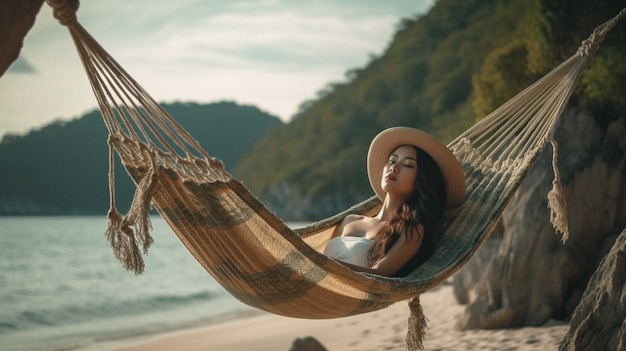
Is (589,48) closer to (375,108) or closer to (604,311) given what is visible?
(604,311)

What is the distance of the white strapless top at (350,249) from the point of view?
2525mm

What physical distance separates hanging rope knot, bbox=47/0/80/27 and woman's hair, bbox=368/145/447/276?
4.10 feet

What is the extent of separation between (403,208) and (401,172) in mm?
166

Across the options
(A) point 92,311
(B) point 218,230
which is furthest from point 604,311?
(A) point 92,311

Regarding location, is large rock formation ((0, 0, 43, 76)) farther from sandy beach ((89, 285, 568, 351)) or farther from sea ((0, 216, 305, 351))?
sea ((0, 216, 305, 351))

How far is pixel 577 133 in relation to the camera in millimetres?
4113

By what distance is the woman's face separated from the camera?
266 centimetres

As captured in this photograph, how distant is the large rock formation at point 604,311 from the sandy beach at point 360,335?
3.84ft

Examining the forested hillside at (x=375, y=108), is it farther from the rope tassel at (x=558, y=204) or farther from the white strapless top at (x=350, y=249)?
the white strapless top at (x=350, y=249)

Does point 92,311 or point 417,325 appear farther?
point 92,311

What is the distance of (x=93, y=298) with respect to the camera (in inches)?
400

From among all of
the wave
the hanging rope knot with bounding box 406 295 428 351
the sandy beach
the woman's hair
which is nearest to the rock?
the sandy beach

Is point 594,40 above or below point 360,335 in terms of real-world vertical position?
above

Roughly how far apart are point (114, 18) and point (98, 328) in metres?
22.5
